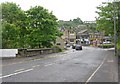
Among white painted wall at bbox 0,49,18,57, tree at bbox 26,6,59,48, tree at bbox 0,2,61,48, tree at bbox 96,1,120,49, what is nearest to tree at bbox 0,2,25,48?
tree at bbox 0,2,61,48

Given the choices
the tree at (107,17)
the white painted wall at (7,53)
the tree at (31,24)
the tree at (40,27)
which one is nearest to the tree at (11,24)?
the tree at (31,24)

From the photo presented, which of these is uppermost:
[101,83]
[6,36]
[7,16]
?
[7,16]

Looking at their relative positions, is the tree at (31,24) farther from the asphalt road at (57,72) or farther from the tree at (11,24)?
the asphalt road at (57,72)

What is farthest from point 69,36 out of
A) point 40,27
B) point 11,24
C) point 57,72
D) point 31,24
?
point 57,72

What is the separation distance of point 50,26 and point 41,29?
1.90 m

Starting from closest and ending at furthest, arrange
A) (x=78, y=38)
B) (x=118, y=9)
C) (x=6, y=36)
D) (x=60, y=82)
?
1. (x=60, y=82)
2. (x=6, y=36)
3. (x=118, y=9)
4. (x=78, y=38)

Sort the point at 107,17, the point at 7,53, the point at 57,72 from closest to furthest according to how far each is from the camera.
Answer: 1. the point at 57,72
2. the point at 7,53
3. the point at 107,17

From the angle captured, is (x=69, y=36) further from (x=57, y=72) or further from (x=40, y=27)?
(x=57, y=72)

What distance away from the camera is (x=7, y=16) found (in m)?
47.4

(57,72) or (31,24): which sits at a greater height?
(31,24)

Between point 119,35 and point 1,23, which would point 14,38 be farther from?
point 119,35

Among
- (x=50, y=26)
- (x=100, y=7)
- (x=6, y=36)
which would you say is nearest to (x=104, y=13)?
(x=100, y=7)

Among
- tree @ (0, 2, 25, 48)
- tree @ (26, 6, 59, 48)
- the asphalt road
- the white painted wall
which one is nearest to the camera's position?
the asphalt road

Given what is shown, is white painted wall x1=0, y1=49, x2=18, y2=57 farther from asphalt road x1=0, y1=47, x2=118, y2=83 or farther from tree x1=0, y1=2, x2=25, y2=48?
asphalt road x1=0, y1=47, x2=118, y2=83
